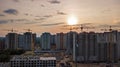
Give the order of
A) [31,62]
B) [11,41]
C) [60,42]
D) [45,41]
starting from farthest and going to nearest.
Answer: [60,42], [45,41], [11,41], [31,62]

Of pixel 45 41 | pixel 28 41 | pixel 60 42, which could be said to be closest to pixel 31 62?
pixel 28 41

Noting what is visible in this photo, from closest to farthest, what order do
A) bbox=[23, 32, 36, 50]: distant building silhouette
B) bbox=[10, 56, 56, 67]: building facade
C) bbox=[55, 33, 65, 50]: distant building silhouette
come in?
bbox=[10, 56, 56, 67]: building facade
bbox=[23, 32, 36, 50]: distant building silhouette
bbox=[55, 33, 65, 50]: distant building silhouette

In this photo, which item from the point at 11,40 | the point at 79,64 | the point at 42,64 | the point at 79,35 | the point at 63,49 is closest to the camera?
the point at 42,64

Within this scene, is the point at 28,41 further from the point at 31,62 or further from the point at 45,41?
the point at 31,62

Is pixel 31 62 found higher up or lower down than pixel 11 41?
lower down

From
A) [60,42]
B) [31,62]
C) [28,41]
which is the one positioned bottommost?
[31,62]

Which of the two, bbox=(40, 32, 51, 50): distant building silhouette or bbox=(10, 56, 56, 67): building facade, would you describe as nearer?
bbox=(10, 56, 56, 67): building facade

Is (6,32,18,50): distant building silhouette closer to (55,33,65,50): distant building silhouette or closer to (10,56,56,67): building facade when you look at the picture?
(55,33,65,50): distant building silhouette

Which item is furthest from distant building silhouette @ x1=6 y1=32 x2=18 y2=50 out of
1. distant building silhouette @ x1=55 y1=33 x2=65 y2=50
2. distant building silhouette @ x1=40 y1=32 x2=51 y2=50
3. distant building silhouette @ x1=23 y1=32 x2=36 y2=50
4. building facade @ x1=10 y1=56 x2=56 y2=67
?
building facade @ x1=10 y1=56 x2=56 y2=67

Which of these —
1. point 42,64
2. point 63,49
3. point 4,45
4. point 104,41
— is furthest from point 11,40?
point 42,64

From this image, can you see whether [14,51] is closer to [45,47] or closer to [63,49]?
[45,47]

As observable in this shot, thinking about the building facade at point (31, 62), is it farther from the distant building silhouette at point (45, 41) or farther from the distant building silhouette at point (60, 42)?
the distant building silhouette at point (60, 42)
